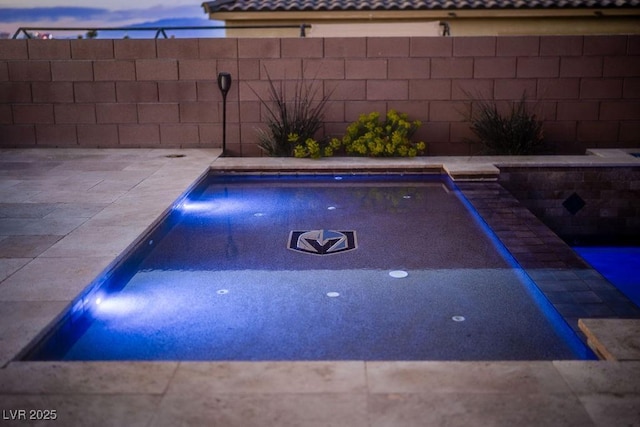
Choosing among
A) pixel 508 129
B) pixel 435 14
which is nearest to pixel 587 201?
pixel 508 129

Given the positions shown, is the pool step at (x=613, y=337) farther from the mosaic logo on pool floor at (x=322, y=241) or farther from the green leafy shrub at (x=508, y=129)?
the green leafy shrub at (x=508, y=129)

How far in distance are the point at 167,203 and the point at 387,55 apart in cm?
348

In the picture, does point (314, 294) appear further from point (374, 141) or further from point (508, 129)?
point (508, 129)

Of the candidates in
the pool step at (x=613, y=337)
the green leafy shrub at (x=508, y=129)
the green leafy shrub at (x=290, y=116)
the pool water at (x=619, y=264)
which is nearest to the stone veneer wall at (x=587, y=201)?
the pool water at (x=619, y=264)

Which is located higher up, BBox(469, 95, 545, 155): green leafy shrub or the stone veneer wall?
BBox(469, 95, 545, 155): green leafy shrub

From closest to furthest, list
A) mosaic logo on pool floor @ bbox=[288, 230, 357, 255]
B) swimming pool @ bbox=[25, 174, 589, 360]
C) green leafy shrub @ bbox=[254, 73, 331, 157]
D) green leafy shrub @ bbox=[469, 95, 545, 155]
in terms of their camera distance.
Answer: swimming pool @ bbox=[25, 174, 589, 360]
mosaic logo on pool floor @ bbox=[288, 230, 357, 255]
green leafy shrub @ bbox=[469, 95, 545, 155]
green leafy shrub @ bbox=[254, 73, 331, 157]

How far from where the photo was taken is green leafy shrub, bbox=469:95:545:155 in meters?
6.92

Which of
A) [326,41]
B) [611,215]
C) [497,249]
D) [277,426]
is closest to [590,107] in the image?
[611,215]

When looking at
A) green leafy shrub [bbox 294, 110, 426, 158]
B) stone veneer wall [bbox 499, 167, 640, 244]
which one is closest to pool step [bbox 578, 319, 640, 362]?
stone veneer wall [bbox 499, 167, 640, 244]

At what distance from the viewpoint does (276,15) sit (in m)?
9.82

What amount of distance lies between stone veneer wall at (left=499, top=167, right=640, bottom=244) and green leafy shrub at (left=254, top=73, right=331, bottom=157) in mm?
2225

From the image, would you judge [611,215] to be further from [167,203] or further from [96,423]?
[96,423]

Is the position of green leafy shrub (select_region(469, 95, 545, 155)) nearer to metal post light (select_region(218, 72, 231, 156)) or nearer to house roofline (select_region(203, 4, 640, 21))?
metal post light (select_region(218, 72, 231, 156))

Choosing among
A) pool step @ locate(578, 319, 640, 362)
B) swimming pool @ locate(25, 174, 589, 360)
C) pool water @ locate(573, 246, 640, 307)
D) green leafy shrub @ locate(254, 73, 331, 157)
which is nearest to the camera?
pool step @ locate(578, 319, 640, 362)
